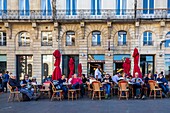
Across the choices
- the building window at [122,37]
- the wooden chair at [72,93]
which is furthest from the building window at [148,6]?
the wooden chair at [72,93]

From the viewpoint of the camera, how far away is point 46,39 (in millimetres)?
24953

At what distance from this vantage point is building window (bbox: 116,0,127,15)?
80.2ft

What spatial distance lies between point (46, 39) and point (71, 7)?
425cm

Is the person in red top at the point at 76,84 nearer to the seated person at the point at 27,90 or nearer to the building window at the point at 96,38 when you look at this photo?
the seated person at the point at 27,90

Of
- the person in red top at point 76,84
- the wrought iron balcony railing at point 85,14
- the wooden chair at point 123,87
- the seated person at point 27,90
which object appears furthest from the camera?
the wrought iron balcony railing at point 85,14

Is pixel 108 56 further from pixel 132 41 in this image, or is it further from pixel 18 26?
pixel 18 26

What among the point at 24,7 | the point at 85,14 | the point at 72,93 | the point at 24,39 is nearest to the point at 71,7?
the point at 85,14

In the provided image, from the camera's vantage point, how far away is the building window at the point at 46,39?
24.9 m

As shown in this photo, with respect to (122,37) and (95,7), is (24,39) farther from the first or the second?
(122,37)

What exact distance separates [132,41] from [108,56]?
2872mm

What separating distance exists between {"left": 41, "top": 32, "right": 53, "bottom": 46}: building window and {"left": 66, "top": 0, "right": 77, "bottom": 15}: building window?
303 centimetres

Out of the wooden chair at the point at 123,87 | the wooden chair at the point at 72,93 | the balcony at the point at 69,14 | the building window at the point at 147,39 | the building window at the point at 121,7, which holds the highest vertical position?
the building window at the point at 121,7

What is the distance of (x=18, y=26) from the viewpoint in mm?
24953

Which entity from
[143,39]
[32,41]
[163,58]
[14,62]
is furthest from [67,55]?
[163,58]
